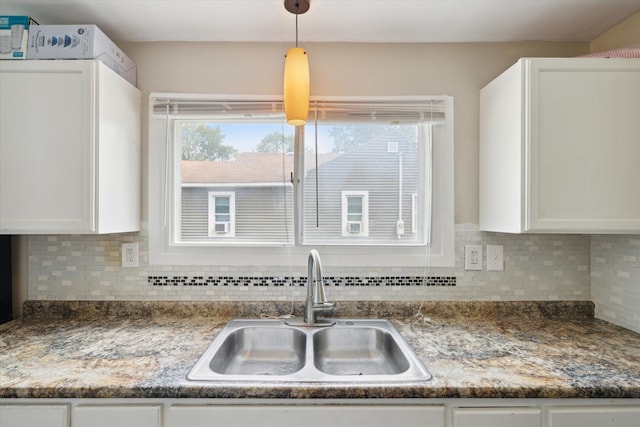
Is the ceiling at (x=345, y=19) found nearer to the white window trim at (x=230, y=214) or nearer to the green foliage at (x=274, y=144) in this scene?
the green foliage at (x=274, y=144)

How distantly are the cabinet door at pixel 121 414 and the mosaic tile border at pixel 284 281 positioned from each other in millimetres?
715

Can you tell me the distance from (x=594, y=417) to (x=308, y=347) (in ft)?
3.06

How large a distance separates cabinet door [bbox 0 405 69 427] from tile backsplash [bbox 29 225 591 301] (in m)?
0.69

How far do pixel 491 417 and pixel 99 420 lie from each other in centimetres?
118

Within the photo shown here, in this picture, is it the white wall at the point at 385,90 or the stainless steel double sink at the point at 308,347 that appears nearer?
the stainless steel double sink at the point at 308,347

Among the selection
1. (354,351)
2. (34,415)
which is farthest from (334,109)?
(34,415)

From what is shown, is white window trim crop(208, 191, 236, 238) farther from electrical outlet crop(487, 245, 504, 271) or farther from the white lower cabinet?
electrical outlet crop(487, 245, 504, 271)

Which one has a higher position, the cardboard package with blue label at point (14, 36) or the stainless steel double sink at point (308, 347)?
the cardboard package with blue label at point (14, 36)

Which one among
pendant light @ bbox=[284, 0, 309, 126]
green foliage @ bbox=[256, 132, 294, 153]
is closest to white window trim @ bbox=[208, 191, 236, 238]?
green foliage @ bbox=[256, 132, 294, 153]

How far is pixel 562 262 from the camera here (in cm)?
172

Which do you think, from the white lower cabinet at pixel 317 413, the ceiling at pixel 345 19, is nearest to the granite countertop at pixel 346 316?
the white lower cabinet at pixel 317 413

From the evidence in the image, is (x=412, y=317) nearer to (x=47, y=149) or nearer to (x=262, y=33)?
(x=262, y=33)

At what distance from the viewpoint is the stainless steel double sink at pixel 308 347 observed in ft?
4.83

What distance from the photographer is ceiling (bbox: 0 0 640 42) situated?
1.45 m
